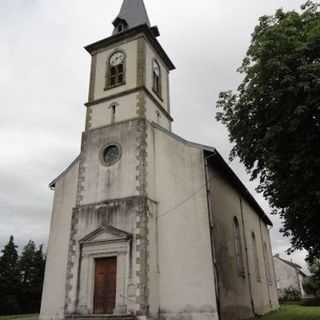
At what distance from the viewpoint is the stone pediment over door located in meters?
15.1

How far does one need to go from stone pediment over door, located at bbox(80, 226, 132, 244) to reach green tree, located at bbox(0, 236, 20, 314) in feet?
74.0

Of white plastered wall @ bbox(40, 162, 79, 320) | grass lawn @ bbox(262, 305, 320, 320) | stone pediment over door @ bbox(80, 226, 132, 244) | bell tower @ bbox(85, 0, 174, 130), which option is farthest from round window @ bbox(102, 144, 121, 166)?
grass lawn @ bbox(262, 305, 320, 320)

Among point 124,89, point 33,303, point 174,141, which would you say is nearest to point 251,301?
point 174,141

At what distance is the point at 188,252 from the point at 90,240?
462cm

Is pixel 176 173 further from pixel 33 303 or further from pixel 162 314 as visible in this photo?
pixel 33 303

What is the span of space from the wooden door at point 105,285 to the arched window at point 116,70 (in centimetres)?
995

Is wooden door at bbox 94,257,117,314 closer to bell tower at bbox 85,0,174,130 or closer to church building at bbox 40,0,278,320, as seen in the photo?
church building at bbox 40,0,278,320

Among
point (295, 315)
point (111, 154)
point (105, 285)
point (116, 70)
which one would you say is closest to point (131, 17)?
point (116, 70)

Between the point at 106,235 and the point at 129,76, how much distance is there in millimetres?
9163

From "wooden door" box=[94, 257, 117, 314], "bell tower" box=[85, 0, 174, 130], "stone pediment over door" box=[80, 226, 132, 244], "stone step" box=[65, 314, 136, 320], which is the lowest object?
"stone step" box=[65, 314, 136, 320]

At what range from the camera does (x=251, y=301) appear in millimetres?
19125

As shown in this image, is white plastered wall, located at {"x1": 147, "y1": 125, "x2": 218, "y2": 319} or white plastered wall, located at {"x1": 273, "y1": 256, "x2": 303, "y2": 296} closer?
white plastered wall, located at {"x1": 147, "y1": 125, "x2": 218, "y2": 319}

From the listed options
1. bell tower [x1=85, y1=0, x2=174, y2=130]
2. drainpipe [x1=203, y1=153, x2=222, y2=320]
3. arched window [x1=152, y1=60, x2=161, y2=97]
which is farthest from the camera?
arched window [x1=152, y1=60, x2=161, y2=97]

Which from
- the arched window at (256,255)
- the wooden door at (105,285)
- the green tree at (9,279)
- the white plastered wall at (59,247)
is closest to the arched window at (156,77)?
the white plastered wall at (59,247)
